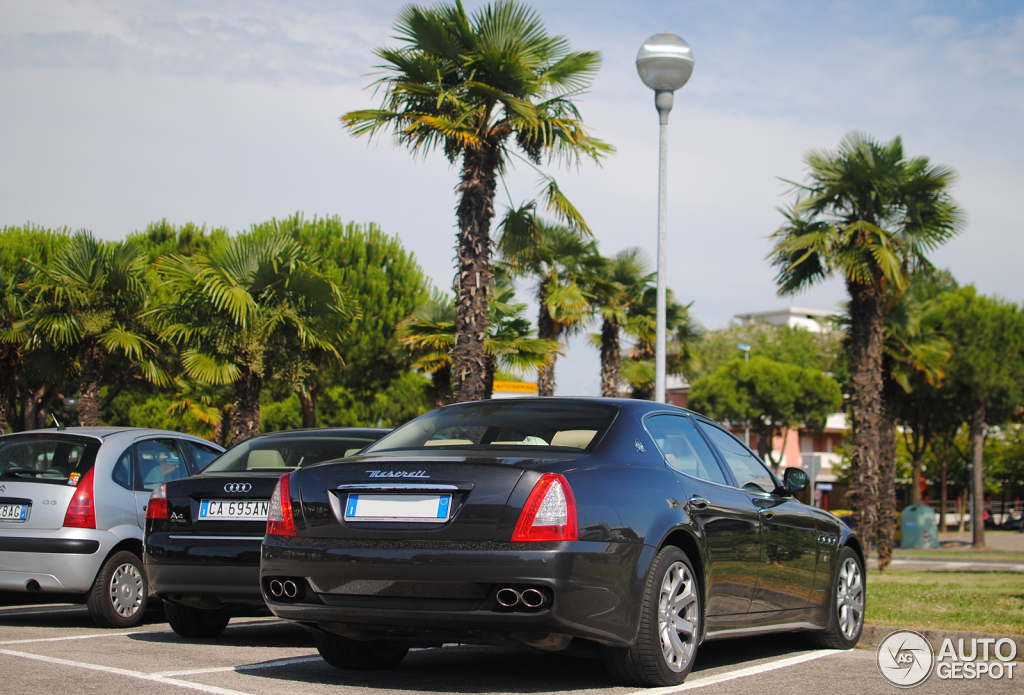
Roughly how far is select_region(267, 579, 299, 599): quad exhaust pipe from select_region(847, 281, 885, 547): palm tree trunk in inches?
685

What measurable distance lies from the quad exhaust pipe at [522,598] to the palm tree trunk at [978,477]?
34865 millimetres

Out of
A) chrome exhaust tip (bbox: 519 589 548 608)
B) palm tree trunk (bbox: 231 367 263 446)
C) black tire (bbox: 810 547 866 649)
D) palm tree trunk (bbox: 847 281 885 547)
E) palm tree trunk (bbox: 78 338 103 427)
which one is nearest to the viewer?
chrome exhaust tip (bbox: 519 589 548 608)

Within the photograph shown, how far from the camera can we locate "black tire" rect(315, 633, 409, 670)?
17.6ft

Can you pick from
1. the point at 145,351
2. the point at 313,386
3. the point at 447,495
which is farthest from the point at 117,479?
the point at 313,386

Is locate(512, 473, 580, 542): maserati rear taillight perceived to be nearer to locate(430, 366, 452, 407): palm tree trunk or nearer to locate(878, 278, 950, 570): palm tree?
locate(430, 366, 452, 407): palm tree trunk

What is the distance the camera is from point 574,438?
5.09 m

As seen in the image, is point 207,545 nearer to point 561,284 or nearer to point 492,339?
point 492,339

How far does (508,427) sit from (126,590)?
13.5ft

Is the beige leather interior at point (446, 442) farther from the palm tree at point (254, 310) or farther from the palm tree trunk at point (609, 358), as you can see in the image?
the palm tree trunk at point (609, 358)

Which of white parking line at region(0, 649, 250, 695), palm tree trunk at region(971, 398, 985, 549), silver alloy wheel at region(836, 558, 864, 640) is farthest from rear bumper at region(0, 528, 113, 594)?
palm tree trunk at region(971, 398, 985, 549)

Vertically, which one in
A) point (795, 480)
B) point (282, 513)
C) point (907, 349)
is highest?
point (907, 349)

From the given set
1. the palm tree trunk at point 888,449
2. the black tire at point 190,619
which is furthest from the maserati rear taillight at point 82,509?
the palm tree trunk at point 888,449

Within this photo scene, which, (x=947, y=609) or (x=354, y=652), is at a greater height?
(x=354, y=652)

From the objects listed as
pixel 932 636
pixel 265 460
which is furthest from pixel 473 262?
pixel 932 636
